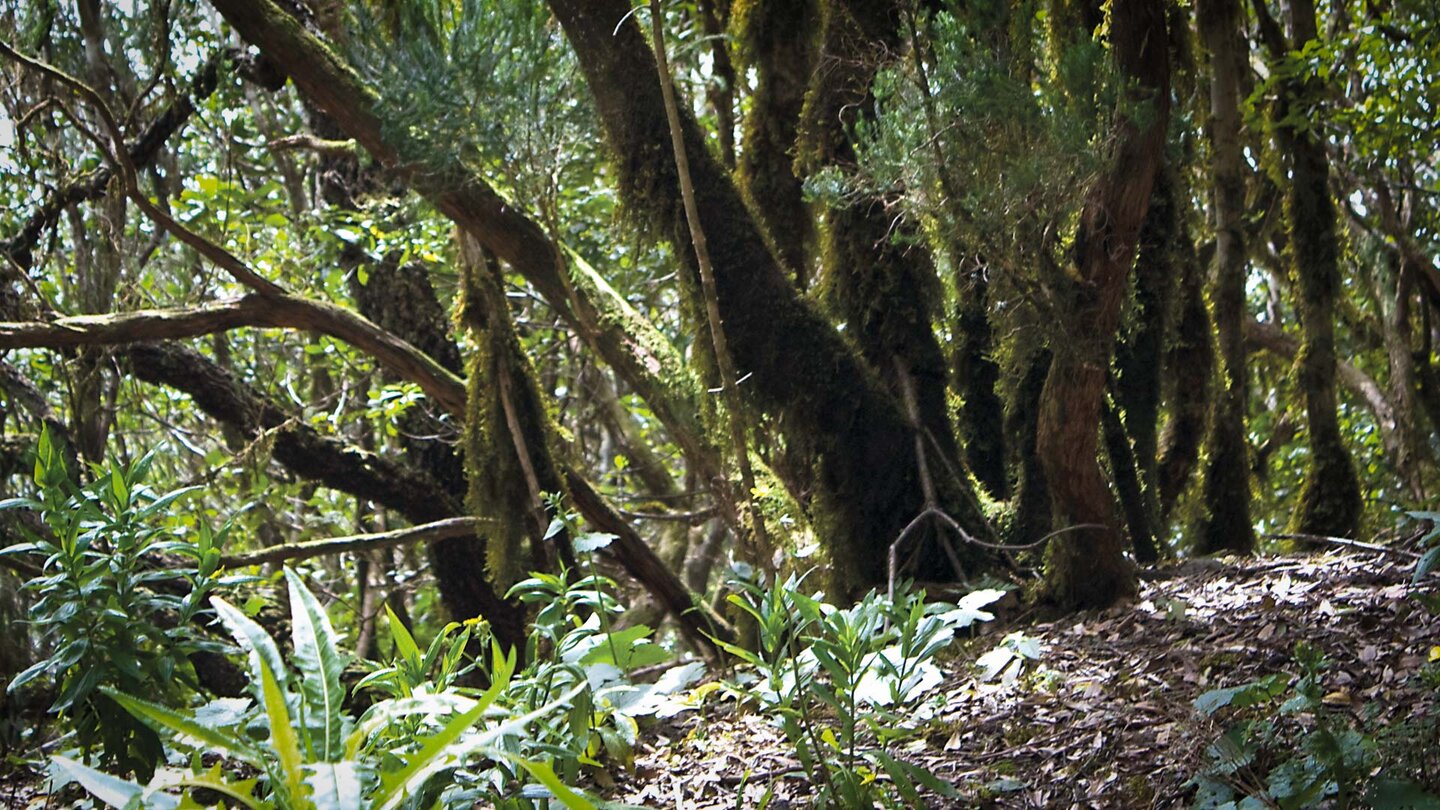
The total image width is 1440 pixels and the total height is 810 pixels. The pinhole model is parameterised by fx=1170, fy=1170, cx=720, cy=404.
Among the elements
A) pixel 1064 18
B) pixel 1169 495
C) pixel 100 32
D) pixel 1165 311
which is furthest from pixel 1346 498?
pixel 100 32

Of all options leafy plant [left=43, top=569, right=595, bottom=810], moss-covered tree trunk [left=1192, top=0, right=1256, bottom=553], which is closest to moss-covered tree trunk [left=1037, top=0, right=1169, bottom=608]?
leafy plant [left=43, top=569, right=595, bottom=810]

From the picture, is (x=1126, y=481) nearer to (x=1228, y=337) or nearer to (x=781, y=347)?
(x=1228, y=337)

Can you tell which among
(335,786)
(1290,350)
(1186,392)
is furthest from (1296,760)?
(1290,350)

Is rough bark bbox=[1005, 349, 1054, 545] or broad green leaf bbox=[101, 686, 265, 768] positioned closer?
broad green leaf bbox=[101, 686, 265, 768]

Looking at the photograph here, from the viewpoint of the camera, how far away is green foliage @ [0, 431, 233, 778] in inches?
91.4

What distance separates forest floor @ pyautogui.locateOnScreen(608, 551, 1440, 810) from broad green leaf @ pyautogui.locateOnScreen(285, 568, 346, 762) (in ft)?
2.95

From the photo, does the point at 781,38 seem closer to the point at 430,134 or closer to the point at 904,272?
the point at 904,272

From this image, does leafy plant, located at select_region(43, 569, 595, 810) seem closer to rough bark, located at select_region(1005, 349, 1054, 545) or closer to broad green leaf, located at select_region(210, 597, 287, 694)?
broad green leaf, located at select_region(210, 597, 287, 694)

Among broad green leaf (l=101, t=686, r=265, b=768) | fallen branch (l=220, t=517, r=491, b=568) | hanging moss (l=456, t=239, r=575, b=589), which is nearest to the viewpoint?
broad green leaf (l=101, t=686, r=265, b=768)

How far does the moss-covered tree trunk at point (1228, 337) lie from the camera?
18.0ft

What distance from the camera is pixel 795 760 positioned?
8.60 ft

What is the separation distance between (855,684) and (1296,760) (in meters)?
0.80

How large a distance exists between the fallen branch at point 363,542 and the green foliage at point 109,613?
1.99 m

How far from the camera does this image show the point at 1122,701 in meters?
2.79
